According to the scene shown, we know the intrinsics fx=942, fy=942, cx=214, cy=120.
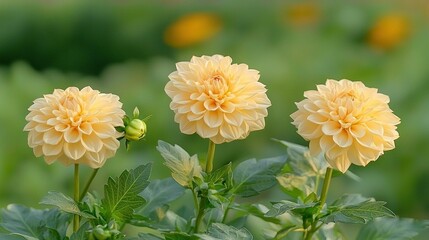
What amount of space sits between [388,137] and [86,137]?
0.31 meters

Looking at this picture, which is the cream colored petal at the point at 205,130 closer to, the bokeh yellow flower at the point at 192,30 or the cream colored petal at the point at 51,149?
the cream colored petal at the point at 51,149

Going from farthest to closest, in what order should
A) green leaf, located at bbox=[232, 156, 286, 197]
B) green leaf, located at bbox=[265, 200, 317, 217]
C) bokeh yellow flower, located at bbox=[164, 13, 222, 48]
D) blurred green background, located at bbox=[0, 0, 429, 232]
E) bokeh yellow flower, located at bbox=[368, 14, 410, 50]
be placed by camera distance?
bokeh yellow flower, located at bbox=[164, 13, 222, 48]
bokeh yellow flower, located at bbox=[368, 14, 410, 50]
blurred green background, located at bbox=[0, 0, 429, 232]
green leaf, located at bbox=[232, 156, 286, 197]
green leaf, located at bbox=[265, 200, 317, 217]

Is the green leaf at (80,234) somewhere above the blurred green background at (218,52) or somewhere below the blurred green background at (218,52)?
above

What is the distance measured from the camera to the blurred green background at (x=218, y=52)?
2744mm

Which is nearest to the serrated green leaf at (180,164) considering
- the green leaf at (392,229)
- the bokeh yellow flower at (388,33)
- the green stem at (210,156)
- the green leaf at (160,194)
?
the green stem at (210,156)

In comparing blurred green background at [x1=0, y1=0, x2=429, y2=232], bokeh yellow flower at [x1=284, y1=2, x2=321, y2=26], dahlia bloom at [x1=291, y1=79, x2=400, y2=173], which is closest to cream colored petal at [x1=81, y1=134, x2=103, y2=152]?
dahlia bloom at [x1=291, y1=79, x2=400, y2=173]

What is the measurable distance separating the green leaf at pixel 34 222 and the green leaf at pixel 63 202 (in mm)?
65

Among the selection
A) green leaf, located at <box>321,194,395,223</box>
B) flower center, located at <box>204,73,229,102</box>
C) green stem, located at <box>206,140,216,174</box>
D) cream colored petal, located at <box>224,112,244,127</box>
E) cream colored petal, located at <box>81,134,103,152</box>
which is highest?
flower center, located at <box>204,73,229,102</box>

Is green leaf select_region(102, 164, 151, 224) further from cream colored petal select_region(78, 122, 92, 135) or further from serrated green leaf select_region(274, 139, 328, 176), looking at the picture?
serrated green leaf select_region(274, 139, 328, 176)

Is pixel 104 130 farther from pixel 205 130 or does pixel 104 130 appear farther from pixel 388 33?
pixel 388 33

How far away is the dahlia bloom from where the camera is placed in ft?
3.12

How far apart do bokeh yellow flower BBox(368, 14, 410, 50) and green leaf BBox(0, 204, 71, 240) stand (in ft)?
10.9

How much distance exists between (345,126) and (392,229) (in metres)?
0.26

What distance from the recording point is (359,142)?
Result: 3.11 ft
